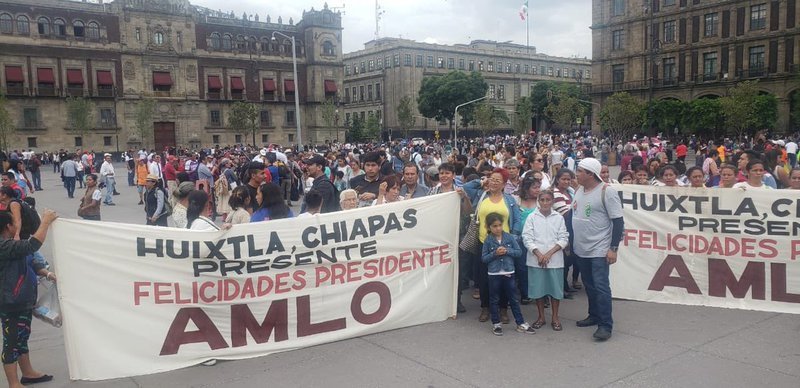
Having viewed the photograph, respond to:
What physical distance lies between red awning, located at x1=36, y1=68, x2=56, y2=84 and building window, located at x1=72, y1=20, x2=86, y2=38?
4000 mm

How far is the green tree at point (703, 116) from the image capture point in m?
52.2

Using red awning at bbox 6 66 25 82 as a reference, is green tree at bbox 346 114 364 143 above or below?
below

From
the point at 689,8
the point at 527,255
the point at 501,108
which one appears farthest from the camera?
the point at 501,108

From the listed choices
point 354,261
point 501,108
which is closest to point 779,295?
point 354,261

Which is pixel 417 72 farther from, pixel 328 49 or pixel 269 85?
pixel 269 85

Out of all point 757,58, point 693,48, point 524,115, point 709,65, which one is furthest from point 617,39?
point 524,115

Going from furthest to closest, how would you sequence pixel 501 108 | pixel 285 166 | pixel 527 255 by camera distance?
pixel 501 108
pixel 285 166
pixel 527 255

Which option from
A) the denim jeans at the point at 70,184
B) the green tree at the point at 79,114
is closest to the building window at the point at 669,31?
the green tree at the point at 79,114

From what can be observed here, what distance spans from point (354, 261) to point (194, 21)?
60633mm

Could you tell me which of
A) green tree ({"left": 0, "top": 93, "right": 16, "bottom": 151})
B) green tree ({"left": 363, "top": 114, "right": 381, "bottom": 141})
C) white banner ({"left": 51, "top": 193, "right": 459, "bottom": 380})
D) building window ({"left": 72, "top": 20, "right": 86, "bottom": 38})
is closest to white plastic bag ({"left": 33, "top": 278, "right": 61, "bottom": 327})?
white banner ({"left": 51, "top": 193, "right": 459, "bottom": 380})

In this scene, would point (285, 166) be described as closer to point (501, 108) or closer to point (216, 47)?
point (216, 47)

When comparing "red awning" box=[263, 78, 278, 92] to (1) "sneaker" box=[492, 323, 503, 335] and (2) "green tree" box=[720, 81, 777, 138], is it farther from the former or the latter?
(1) "sneaker" box=[492, 323, 503, 335]

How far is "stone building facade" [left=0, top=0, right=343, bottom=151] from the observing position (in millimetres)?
53625

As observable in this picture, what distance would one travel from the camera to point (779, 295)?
6961mm
